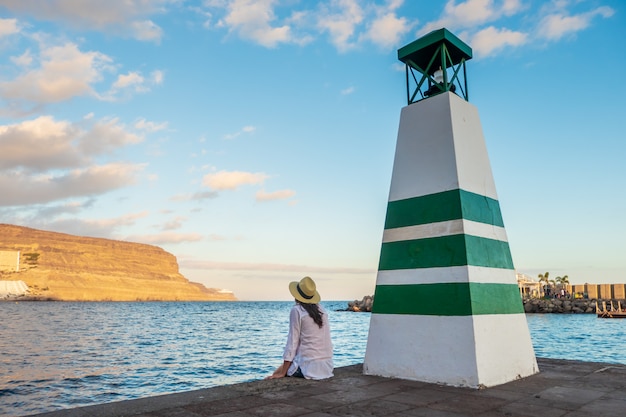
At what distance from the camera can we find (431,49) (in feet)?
28.0

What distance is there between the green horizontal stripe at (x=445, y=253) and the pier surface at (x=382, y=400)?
6.05 feet

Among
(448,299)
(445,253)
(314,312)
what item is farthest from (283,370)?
(445,253)

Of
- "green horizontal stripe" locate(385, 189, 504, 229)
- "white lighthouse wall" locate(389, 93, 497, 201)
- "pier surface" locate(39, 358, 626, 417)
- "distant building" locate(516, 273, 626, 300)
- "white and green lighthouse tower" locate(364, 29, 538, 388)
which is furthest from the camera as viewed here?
"distant building" locate(516, 273, 626, 300)

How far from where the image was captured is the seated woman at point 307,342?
689 cm

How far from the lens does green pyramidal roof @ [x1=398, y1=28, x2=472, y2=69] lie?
816 centimetres

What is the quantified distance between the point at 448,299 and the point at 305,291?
2.22 meters

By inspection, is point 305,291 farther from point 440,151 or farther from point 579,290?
point 579,290

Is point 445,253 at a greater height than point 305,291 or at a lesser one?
greater

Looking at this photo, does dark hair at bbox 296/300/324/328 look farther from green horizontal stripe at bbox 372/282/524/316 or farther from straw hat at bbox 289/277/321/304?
green horizontal stripe at bbox 372/282/524/316

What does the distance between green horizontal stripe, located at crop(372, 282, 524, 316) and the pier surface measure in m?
1.10

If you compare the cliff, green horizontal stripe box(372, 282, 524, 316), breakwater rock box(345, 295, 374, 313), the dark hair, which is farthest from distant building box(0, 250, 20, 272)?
green horizontal stripe box(372, 282, 524, 316)

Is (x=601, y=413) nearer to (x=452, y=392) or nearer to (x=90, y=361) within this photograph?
(x=452, y=392)

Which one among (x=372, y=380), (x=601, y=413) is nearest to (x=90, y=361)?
(x=372, y=380)

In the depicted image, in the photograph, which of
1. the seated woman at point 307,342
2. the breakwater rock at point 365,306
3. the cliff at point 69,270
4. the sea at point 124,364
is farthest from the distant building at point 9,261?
the seated woman at point 307,342
